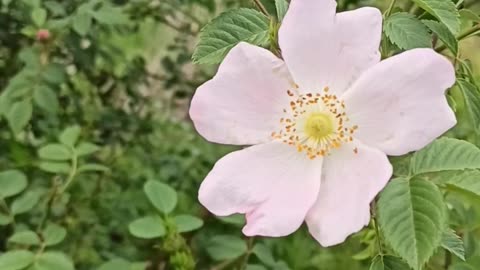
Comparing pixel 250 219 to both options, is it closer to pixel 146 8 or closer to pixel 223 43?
pixel 223 43

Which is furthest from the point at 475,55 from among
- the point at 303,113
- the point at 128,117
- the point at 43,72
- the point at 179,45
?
the point at 303,113

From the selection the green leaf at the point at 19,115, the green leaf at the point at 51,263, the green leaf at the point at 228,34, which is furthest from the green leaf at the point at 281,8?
the green leaf at the point at 19,115

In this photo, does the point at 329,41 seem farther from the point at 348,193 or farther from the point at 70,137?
the point at 70,137

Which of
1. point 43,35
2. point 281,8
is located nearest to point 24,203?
point 43,35

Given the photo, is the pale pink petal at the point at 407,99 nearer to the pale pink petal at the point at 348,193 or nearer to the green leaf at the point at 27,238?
the pale pink petal at the point at 348,193

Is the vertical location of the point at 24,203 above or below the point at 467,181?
below
